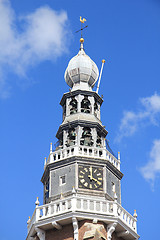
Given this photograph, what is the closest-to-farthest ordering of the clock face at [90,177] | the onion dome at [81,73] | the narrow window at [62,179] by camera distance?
the clock face at [90,177], the narrow window at [62,179], the onion dome at [81,73]

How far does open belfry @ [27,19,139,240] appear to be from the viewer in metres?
50.3

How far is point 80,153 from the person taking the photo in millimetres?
54438

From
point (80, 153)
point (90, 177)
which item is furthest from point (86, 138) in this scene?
point (90, 177)

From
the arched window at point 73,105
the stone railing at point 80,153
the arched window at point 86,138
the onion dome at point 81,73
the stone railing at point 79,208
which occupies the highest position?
the onion dome at point 81,73

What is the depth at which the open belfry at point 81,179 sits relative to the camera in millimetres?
50312

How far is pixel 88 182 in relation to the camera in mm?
53000

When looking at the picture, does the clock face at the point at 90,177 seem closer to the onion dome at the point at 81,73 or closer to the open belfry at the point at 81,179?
the open belfry at the point at 81,179

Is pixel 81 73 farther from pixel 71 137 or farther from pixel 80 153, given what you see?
pixel 80 153

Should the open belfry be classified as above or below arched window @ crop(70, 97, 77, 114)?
below

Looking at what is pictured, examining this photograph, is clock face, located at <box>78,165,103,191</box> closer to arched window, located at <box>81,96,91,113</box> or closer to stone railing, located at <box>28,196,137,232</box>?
stone railing, located at <box>28,196,137,232</box>

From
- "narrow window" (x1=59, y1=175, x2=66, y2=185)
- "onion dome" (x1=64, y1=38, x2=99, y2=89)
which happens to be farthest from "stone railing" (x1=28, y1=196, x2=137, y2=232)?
"onion dome" (x1=64, y1=38, x2=99, y2=89)

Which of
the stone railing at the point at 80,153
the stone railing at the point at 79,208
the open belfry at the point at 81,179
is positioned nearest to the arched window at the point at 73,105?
the open belfry at the point at 81,179

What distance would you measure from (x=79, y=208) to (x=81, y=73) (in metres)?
14.1

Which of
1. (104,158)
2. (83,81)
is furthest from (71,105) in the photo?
(104,158)
